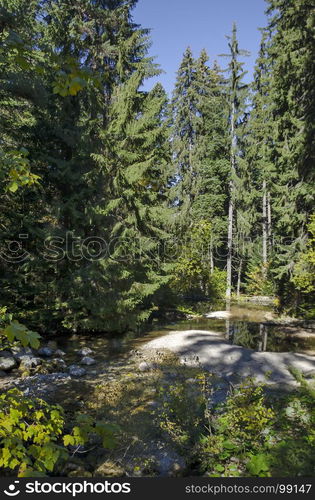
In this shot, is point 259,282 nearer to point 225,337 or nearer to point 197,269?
point 197,269

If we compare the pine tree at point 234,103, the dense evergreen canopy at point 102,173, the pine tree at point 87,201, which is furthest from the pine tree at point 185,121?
the pine tree at point 87,201

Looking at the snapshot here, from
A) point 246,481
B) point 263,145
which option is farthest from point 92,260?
point 263,145

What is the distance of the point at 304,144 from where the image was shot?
1532 cm

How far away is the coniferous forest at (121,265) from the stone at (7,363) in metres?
0.03

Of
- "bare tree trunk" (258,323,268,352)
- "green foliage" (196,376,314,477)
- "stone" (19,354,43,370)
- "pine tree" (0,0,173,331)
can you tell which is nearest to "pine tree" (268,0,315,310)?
"bare tree trunk" (258,323,268,352)

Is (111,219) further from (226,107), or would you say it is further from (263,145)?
(226,107)

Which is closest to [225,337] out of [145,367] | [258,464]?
[145,367]

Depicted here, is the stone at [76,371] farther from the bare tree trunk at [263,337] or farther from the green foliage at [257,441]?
the bare tree trunk at [263,337]

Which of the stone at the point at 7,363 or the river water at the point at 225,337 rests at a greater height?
the stone at the point at 7,363

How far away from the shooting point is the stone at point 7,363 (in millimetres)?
8706

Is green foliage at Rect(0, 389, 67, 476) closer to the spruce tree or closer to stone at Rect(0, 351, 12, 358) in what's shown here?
Result: stone at Rect(0, 351, 12, 358)

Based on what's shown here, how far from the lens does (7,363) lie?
349 inches

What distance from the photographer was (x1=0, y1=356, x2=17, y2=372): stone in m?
8.71

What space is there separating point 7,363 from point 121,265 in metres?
5.63
